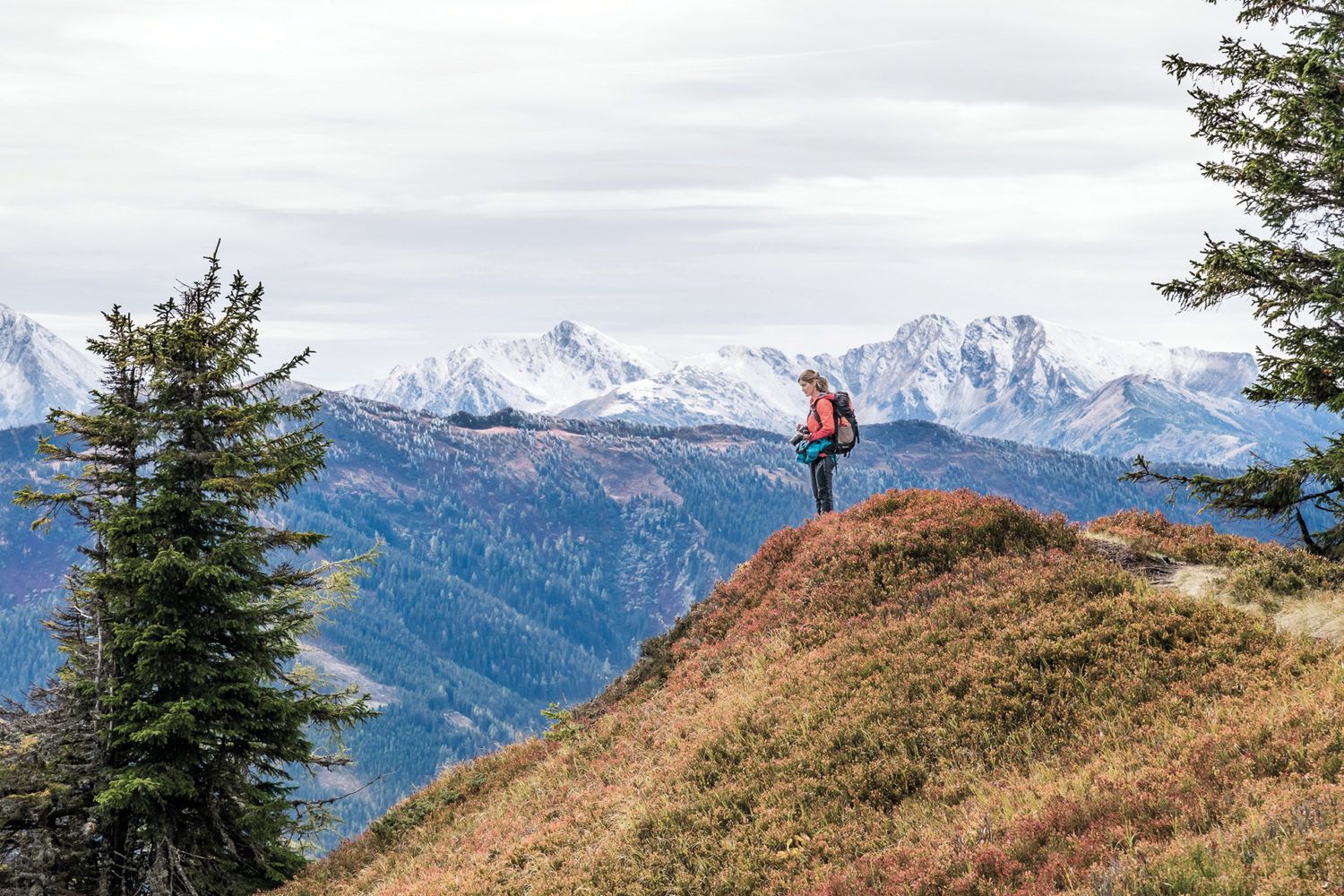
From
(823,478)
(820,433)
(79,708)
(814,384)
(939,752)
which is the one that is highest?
(814,384)

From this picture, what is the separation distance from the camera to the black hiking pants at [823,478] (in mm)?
20420

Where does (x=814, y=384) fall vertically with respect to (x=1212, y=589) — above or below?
above

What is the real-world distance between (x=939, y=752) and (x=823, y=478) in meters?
10.2

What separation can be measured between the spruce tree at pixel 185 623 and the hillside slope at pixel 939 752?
7.37 feet

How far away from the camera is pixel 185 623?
16625 millimetres

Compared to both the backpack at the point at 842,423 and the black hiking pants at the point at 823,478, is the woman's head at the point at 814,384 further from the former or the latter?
the black hiking pants at the point at 823,478

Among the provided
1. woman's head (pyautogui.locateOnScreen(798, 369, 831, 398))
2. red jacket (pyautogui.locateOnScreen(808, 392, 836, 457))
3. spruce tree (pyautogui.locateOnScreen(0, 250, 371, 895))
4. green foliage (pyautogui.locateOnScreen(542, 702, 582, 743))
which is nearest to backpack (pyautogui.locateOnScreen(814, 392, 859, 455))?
red jacket (pyautogui.locateOnScreen(808, 392, 836, 457))

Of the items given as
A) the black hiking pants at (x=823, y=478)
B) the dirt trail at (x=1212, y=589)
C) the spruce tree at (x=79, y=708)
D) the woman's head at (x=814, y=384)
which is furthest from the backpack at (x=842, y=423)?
the spruce tree at (x=79, y=708)

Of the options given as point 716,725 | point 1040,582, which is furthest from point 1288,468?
point 716,725

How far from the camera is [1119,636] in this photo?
12016 mm

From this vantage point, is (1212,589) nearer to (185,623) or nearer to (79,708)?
(185,623)

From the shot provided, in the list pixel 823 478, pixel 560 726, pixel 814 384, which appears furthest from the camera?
pixel 823 478

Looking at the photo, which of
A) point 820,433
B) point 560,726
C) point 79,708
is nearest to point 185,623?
point 79,708

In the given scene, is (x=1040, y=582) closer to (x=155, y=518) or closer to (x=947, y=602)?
(x=947, y=602)
